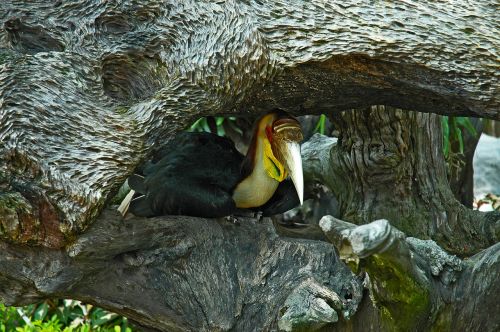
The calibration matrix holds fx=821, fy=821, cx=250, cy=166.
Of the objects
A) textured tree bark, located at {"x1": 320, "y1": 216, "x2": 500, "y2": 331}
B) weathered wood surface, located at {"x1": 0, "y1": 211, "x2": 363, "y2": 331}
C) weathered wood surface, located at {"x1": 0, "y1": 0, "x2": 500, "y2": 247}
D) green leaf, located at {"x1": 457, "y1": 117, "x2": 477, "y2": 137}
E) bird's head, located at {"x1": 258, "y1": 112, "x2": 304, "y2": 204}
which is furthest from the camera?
green leaf, located at {"x1": 457, "y1": 117, "x2": 477, "y2": 137}

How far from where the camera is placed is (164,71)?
85.1 inches

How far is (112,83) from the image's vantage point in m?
2.22

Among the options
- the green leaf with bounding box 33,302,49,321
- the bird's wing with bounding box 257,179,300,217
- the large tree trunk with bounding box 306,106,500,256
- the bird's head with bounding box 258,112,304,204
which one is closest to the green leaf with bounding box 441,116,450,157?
the large tree trunk with bounding box 306,106,500,256

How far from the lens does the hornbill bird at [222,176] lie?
8.26 feet

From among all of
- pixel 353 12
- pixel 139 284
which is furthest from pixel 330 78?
pixel 139 284

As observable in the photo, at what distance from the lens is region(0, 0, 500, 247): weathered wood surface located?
78.3 inches

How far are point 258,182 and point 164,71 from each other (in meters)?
0.66

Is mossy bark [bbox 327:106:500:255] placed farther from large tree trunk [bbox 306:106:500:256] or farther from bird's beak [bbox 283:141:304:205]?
bird's beak [bbox 283:141:304:205]

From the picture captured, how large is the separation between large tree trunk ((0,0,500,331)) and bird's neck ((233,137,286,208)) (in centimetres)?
21

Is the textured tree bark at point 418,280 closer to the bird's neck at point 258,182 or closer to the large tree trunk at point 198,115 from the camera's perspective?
the large tree trunk at point 198,115

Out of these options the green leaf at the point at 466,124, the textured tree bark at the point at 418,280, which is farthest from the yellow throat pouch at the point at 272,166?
the green leaf at the point at 466,124

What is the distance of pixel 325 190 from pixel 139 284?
200 centimetres

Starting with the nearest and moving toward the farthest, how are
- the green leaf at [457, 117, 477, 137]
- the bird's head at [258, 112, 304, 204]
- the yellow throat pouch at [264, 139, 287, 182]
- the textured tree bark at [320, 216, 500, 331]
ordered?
1. the textured tree bark at [320, 216, 500, 331]
2. the bird's head at [258, 112, 304, 204]
3. the yellow throat pouch at [264, 139, 287, 182]
4. the green leaf at [457, 117, 477, 137]

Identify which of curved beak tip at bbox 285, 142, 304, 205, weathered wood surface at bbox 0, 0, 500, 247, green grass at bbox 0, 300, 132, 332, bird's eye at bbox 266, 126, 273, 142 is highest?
weathered wood surface at bbox 0, 0, 500, 247
